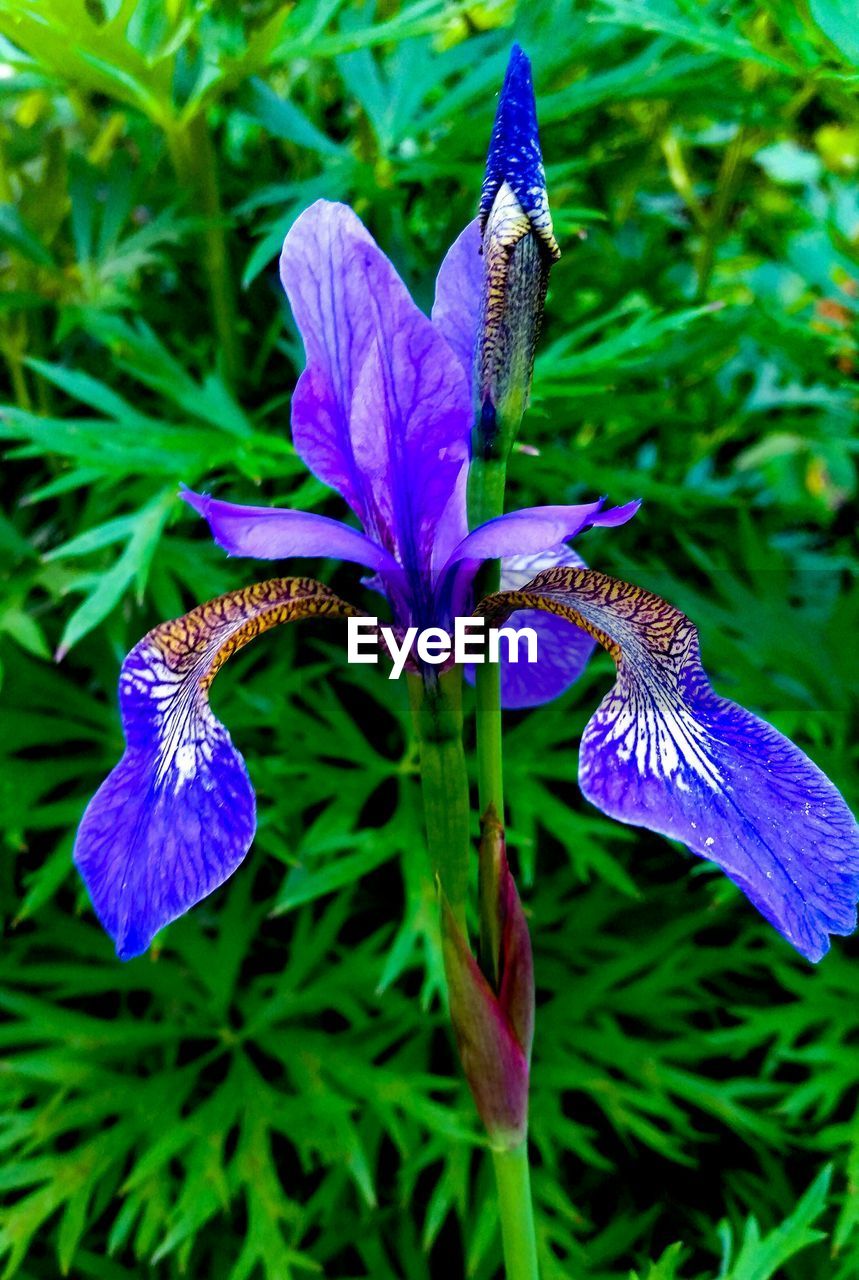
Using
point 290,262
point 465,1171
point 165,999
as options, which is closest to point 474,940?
point 465,1171

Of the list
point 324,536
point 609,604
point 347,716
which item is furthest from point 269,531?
point 347,716

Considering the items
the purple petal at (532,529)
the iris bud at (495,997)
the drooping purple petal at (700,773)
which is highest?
the purple petal at (532,529)

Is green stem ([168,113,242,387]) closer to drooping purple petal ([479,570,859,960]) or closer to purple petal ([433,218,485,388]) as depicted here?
purple petal ([433,218,485,388])

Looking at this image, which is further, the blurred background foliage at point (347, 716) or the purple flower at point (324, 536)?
the blurred background foliage at point (347, 716)

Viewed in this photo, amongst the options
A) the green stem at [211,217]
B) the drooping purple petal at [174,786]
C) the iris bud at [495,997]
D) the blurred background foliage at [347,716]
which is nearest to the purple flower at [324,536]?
the drooping purple petal at [174,786]

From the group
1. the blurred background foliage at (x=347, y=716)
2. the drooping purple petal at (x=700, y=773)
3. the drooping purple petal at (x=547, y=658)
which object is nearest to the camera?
the drooping purple petal at (x=700, y=773)

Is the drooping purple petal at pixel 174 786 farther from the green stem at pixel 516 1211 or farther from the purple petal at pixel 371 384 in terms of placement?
the green stem at pixel 516 1211

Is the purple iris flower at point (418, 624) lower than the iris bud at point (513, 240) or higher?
lower

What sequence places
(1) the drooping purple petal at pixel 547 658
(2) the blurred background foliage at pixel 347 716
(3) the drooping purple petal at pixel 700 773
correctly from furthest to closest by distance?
(2) the blurred background foliage at pixel 347 716
(1) the drooping purple petal at pixel 547 658
(3) the drooping purple petal at pixel 700 773
